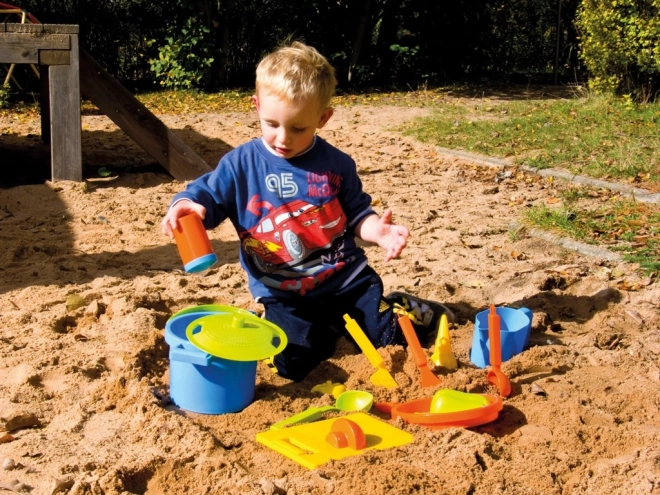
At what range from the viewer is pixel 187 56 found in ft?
38.3

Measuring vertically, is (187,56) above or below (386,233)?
below

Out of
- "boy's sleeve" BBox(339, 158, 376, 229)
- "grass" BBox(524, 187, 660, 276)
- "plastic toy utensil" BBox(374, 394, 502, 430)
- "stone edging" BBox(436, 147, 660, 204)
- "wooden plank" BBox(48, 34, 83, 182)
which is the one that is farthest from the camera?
"wooden plank" BBox(48, 34, 83, 182)

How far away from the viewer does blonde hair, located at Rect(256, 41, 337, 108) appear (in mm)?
2627

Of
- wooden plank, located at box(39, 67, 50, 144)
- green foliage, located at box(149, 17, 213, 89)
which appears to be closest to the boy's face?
wooden plank, located at box(39, 67, 50, 144)

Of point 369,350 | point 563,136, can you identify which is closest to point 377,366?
point 369,350

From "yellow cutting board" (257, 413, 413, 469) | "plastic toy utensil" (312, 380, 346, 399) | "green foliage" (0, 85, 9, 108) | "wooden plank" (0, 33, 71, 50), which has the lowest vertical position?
"green foliage" (0, 85, 9, 108)

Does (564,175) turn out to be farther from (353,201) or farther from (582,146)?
(353,201)

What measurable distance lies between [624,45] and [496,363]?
6512 mm

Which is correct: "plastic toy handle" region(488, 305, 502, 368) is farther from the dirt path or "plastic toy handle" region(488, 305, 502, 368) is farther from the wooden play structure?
the wooden play structure

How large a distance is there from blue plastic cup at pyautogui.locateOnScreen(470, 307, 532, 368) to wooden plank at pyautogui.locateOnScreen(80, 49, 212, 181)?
3.45 metres

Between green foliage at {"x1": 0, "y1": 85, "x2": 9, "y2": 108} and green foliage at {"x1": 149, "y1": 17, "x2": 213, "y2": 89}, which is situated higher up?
green foliage at {"x1": 149, "y1": 17, "x2": 213, "y2": 89}

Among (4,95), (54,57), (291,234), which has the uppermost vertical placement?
(54,57)

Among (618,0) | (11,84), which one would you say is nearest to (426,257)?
(618,0)

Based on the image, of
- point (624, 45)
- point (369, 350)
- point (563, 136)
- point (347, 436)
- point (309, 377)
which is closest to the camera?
point (347, 436)
